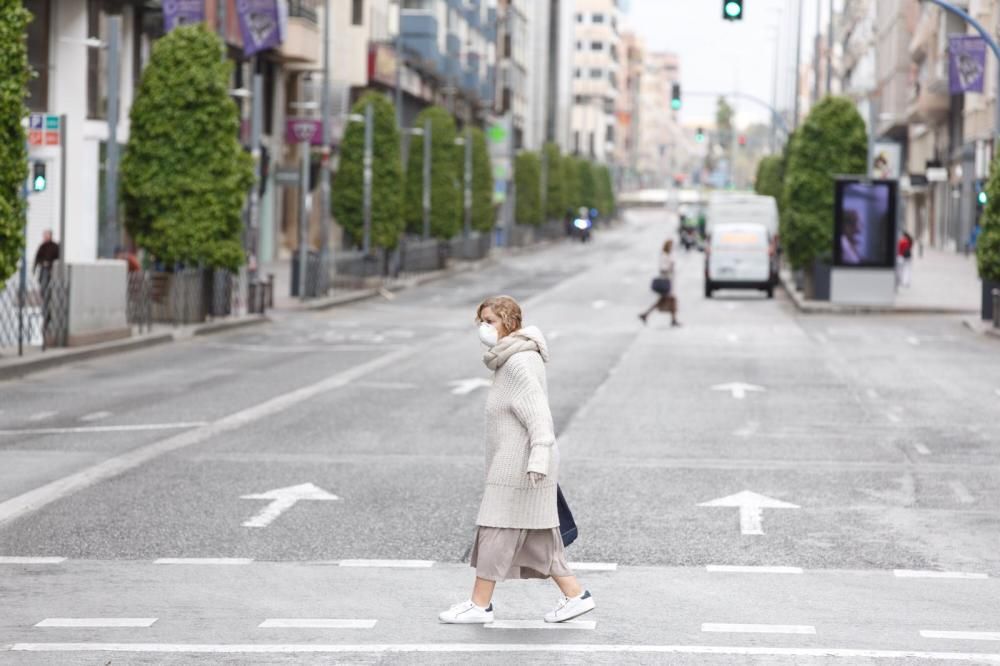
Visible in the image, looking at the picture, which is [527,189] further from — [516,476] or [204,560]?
[516,476]

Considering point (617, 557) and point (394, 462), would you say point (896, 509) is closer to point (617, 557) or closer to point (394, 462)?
point (617, 557)

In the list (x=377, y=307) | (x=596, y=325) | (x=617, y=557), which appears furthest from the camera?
(x=377, y=307)

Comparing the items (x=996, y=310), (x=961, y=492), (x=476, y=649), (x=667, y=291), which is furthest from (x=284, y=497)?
(x=667, y=291)

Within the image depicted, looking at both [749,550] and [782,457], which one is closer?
[749,550]

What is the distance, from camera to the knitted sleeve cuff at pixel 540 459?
9.31m

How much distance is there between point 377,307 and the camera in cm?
5184

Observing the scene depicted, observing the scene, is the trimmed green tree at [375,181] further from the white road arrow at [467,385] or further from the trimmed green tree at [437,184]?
the white road arrow at [467,385]

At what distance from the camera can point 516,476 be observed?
952 centimetres

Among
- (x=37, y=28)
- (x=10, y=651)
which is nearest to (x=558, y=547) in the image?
(x=10, y=651)

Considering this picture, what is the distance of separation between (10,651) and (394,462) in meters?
8.41

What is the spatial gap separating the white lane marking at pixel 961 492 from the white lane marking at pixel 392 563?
485 cm

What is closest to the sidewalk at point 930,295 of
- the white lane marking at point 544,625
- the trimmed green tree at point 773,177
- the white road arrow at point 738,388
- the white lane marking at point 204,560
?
the trimmed green tree at point 773,177

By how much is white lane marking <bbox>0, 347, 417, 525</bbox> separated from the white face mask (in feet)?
16.8

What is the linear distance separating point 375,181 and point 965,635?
57.1 meters
